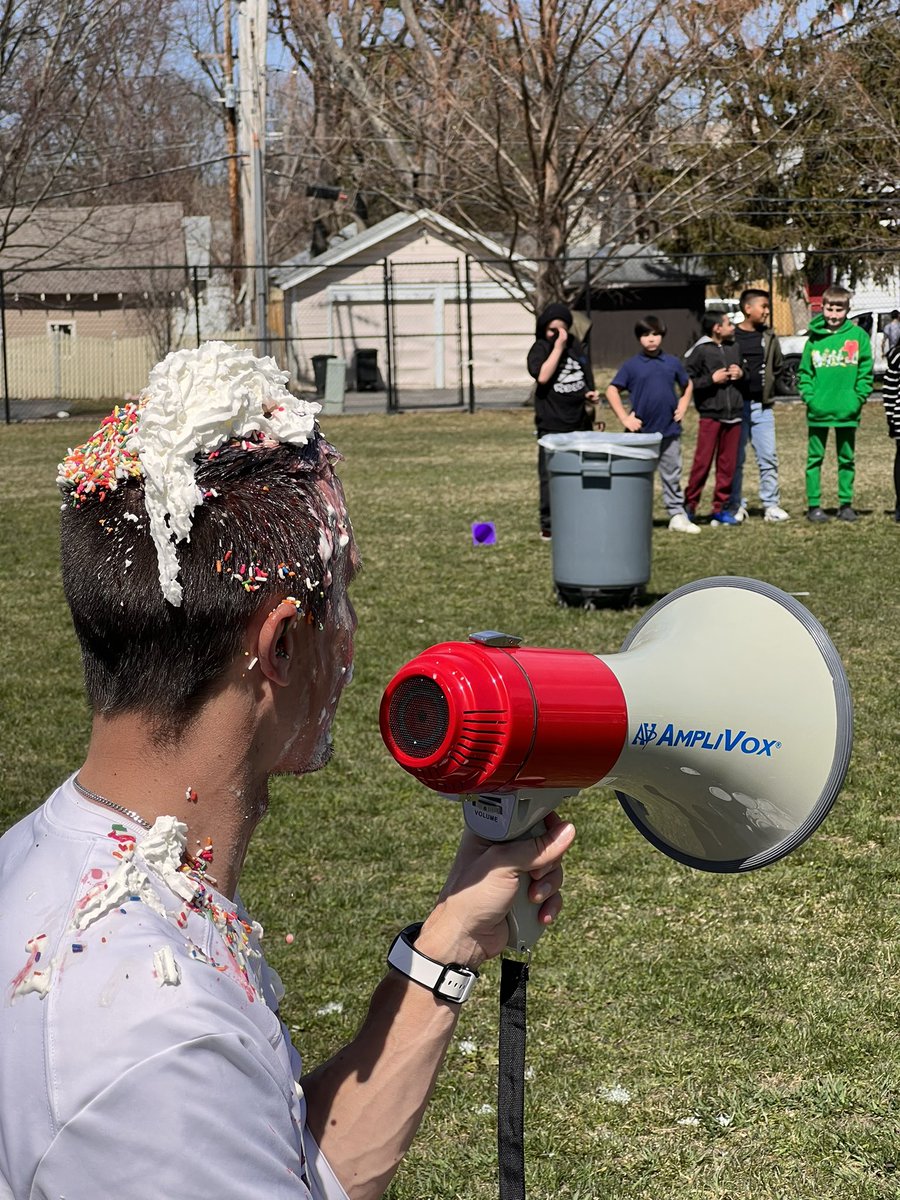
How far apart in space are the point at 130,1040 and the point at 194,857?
0.97ft

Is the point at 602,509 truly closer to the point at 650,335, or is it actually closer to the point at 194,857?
the point at 650,335

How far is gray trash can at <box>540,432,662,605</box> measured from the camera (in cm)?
917

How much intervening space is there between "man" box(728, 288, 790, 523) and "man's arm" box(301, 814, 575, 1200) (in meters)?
11.5

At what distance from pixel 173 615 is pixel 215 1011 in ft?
1.25

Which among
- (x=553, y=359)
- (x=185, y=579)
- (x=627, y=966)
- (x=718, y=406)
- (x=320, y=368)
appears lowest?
(x=627, y=966)

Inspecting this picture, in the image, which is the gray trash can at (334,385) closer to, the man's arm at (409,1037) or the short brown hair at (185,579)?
the man's arm at (409,1037)

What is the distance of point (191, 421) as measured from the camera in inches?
57.0

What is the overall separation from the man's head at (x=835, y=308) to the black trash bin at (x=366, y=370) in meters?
26.9

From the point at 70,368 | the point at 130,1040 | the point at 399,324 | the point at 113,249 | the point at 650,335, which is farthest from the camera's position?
the point at 113,249

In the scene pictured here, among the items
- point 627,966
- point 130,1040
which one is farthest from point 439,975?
point 627,966

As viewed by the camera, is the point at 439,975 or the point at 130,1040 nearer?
the point at 130,1040

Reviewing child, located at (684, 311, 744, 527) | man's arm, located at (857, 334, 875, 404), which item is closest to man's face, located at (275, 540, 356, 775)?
child, located at (684, 311, 744, 527)

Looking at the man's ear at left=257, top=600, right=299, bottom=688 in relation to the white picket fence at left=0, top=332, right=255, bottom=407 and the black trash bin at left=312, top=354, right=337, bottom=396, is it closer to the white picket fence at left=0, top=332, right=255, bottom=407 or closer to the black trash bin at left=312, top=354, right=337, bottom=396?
the black trash bin at left=312, top=354, right=337, bottom=396

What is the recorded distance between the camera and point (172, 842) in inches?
55.6
